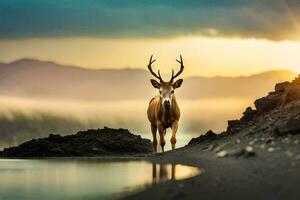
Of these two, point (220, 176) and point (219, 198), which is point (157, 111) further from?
point (219, 198)

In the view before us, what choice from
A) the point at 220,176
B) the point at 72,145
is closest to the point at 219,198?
the point at 220,176

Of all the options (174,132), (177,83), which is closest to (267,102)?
(177,83)

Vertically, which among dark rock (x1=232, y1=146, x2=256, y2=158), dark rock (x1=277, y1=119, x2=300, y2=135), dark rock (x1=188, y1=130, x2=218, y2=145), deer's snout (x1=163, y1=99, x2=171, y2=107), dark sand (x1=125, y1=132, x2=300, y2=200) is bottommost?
dark sand (x1=125, y1=132, x2=300, y2=200)

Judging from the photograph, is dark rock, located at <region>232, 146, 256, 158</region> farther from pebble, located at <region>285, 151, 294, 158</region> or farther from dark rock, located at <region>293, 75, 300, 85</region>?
dark rock, located at <region>293, 75, 300, 85</region>

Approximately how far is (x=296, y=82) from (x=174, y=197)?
17570mm

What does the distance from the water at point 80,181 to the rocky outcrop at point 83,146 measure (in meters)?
11.2

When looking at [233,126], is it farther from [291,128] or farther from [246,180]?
[246,180]

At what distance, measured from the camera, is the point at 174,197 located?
10.6 metres

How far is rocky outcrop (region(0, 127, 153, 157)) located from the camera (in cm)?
3120

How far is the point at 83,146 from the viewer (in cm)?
3198

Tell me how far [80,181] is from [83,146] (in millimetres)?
16895

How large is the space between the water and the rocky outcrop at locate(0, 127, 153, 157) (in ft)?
36.6

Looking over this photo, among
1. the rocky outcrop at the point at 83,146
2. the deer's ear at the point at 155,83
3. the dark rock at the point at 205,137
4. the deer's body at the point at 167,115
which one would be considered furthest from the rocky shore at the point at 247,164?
the rocky outcrop at the point at 83,146

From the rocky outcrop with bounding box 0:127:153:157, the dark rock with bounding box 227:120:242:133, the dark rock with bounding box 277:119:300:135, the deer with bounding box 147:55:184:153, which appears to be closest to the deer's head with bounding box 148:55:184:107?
the deer with bounding box 147:55:184:153
